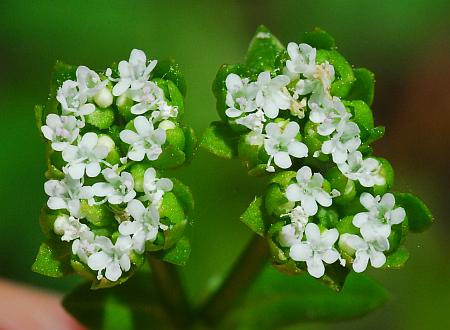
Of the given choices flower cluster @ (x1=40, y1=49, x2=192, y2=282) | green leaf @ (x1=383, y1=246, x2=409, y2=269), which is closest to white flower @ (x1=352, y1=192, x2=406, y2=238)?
green leaf @ (x1=383, y1=246, x2=409, y2=269)

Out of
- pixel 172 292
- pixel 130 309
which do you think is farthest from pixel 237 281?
pixel 130 309

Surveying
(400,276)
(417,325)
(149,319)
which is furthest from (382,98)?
(149,319)

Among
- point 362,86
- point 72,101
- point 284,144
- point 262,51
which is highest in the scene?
point 362,86

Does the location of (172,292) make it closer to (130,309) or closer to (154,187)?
(130,309)

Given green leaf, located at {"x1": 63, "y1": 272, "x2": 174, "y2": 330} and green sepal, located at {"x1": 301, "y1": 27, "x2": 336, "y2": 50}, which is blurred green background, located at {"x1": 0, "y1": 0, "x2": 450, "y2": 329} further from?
green sepal, located at {"x1": 301, "y1": 27, "x2": 336, "y2": 50}

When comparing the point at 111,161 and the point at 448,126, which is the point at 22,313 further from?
the point at 448,126

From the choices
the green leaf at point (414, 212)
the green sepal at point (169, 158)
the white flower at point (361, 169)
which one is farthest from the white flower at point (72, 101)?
the green leaf at point (414, 212)

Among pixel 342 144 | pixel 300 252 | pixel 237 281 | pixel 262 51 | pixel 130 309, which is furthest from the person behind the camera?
pixel 130 309
